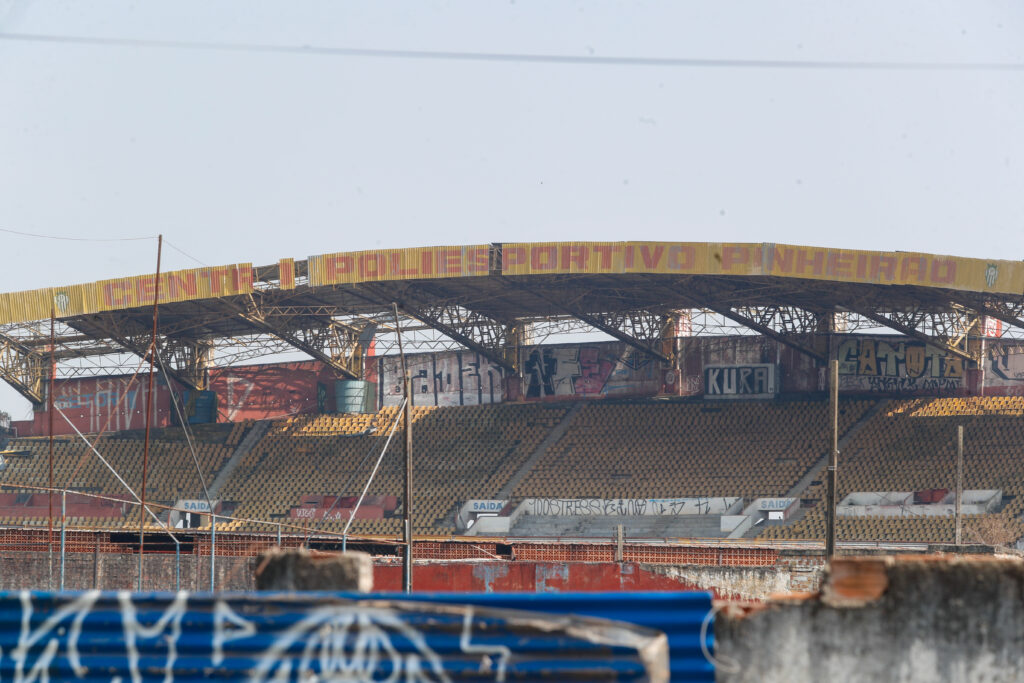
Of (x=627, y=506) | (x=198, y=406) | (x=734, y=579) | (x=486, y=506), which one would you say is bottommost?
(x=486, y=506)

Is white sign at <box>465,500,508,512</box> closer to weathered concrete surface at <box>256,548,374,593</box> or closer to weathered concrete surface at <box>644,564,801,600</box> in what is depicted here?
weathered concrete surface at <box>644,564,801,600</box>

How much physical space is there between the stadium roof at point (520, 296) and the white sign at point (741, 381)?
2.24 m

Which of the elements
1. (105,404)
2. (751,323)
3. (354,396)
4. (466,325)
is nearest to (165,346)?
(105,404)

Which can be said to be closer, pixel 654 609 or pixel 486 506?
pixel 654 609

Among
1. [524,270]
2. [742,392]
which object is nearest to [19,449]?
[524,270]

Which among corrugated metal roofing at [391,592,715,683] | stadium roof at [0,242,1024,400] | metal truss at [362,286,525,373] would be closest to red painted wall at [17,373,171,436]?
stadium roof at [0,242,1024,400]

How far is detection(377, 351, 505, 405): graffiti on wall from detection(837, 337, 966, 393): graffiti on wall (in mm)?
15272

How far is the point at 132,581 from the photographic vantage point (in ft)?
66.0

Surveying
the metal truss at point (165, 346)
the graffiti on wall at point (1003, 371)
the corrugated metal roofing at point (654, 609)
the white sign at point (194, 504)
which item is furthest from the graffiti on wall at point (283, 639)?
the graffiti on wall at point (1003, 371)

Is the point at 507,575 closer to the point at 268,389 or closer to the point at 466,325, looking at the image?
the point at 466,325

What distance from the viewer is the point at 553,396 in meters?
52.2

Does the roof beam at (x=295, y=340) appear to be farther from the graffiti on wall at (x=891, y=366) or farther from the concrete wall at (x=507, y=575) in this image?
the concrete wall at (x=507, y=575)

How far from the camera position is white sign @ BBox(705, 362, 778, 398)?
4925 cm

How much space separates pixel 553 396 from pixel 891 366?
14641 millimetres
